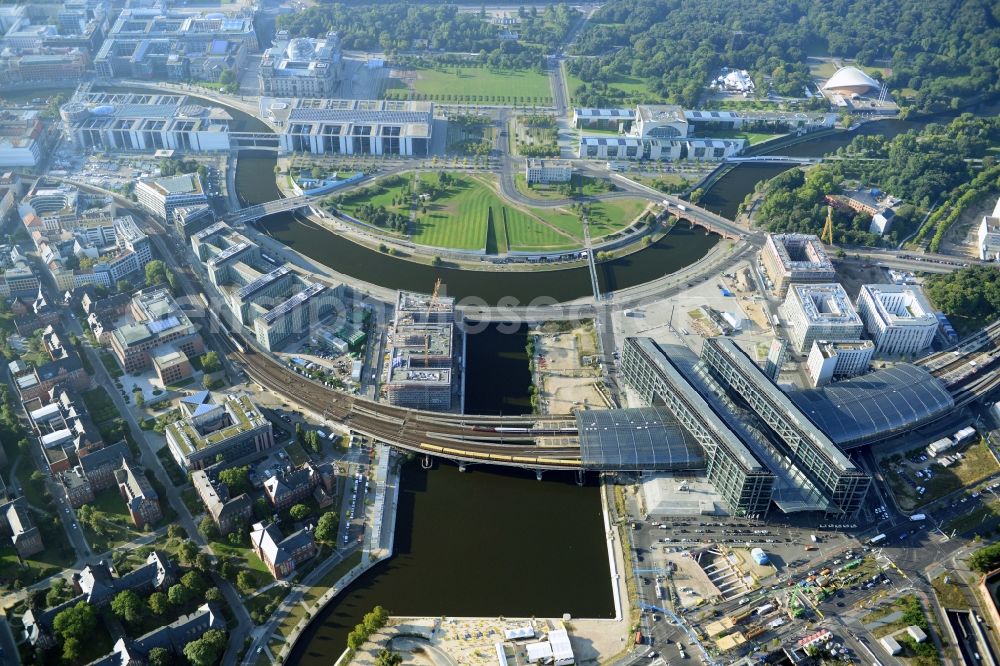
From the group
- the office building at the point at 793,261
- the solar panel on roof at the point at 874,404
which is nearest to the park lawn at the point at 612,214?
the office building at the point at 793,261

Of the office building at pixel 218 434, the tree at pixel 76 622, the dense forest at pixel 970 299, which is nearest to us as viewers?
the tree at pixel 76 622

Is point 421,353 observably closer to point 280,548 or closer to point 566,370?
point 566,370

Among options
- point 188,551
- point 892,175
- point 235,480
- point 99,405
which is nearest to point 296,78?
point 99,405

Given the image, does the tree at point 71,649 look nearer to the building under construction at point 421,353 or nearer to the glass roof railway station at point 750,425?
the building under construction at point 421,353

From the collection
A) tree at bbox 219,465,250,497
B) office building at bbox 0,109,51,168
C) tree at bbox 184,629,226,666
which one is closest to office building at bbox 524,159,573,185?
tree at bbox 219,465,250,497

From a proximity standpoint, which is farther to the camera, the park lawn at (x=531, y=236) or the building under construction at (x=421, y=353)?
the park lawn at (x=531, y=236)
